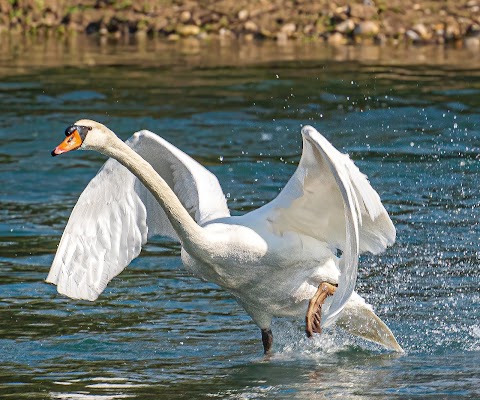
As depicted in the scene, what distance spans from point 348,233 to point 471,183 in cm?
624

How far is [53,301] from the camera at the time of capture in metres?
10.1

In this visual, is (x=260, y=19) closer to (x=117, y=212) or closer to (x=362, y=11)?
(x=362, y=11)

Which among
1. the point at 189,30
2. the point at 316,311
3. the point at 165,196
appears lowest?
the point at 316,311

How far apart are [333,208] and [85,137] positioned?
178 cm

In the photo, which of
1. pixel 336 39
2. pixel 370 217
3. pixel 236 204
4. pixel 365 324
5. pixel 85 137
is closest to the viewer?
pixel 85 137

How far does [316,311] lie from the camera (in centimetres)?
823

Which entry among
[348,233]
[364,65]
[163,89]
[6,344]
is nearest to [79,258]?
[6,344]

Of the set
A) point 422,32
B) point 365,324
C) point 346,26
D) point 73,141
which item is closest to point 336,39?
point 346,26

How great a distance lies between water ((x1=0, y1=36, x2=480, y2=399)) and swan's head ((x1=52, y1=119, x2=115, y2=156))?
1.55 meters

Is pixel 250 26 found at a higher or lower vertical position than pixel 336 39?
higher

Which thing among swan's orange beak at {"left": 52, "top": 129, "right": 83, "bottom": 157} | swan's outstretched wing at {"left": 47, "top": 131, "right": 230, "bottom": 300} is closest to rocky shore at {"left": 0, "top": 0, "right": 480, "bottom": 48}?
swan's outstretched wing at {"left": 47, "top": 131, "right": 230, "bottom": 300}

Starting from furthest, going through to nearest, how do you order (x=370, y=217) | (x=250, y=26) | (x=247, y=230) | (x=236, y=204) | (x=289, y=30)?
(x=250, y=26) < (x=289, y=30) < (x=236, y=204) < (x=247, y=230) < (x=370, y=217)

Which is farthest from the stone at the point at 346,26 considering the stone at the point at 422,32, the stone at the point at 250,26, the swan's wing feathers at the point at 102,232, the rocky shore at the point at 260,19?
the swan's wing feathers at the point at 102,232

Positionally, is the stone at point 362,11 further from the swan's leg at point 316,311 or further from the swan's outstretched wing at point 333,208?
the swan's leg at point 316,311
